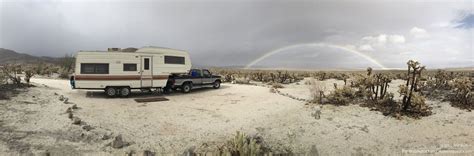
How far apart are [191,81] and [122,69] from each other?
422 centimetres

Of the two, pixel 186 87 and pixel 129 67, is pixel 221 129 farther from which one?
pixel 186 87

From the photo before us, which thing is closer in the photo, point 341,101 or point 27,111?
point 27,111

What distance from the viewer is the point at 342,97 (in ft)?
36.6

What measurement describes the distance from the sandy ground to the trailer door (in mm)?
3654

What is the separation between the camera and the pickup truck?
16.0 metres

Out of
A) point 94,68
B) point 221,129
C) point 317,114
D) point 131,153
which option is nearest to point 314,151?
point 317,114

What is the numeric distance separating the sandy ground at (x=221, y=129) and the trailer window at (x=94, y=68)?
2.71 m

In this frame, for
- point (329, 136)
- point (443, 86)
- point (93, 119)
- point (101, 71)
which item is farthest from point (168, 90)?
point (443, 86)

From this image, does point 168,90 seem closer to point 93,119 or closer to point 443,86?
point 93,119

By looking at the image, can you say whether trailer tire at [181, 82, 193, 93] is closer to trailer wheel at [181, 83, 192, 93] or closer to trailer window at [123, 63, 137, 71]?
trailer wheel at [181, 83, 192, 93]

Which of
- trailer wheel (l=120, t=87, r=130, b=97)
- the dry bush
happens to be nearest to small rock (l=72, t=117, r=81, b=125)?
the dry bush

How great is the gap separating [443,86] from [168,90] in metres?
14.7

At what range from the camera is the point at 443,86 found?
13336 mm

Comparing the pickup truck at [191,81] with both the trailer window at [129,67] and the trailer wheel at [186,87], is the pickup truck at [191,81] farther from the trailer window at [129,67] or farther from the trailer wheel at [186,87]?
the trailer window at [129,67]
